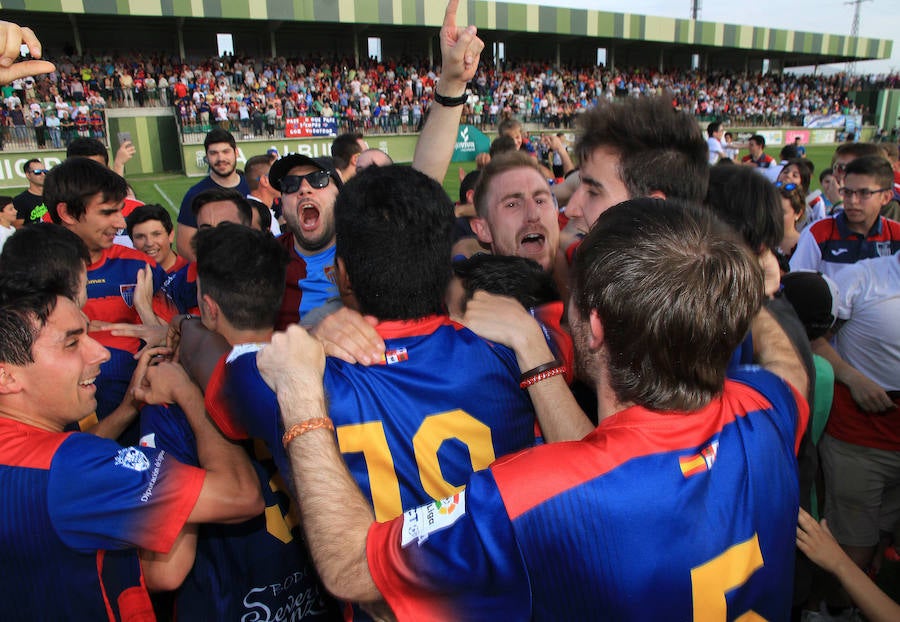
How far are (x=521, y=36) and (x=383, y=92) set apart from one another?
14508 mm

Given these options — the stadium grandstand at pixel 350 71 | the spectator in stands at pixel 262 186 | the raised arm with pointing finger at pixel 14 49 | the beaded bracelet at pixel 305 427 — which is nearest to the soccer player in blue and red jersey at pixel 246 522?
the beaded bracelet at pixel 305 427

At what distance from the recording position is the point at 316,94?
1249 inches

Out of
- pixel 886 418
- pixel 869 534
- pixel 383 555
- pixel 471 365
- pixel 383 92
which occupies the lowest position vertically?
pixel 869 534

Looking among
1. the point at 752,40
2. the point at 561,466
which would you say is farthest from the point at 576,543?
the point at 752,40

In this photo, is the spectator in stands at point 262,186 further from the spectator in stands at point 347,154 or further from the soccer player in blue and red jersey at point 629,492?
the soccer player in blue and red jersey at point 629,492

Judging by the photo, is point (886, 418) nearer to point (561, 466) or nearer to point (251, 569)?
point (561, 466)

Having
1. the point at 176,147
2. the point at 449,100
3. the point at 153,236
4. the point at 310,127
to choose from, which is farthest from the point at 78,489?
the point at 176,147

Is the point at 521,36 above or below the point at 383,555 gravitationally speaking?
above

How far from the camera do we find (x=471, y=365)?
1.91 metres

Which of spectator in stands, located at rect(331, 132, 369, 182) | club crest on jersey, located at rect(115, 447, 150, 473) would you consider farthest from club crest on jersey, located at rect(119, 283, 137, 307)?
spectator in stands, located at rect(331, 132, 369, 182)

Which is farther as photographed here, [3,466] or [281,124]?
[281,124]

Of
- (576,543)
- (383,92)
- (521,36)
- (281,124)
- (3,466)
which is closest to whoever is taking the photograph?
(576,543)

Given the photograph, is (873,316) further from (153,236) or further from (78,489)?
(153,236)

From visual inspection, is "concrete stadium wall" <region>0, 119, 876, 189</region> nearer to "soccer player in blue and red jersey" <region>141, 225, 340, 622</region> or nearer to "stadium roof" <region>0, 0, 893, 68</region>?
"stadium roof" <region>0, 0, 893, 68</region>
